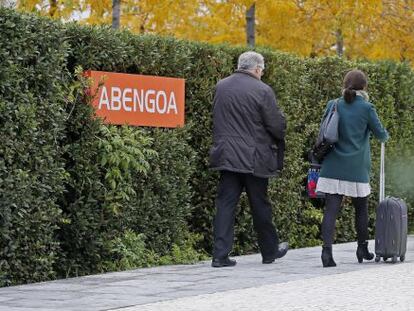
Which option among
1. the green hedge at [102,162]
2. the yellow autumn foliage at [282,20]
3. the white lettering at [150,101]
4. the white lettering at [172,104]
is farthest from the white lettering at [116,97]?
the yellow autumn foliage at [282,20]

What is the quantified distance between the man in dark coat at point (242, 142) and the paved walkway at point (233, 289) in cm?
51

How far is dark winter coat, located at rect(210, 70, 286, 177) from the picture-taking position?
10562mm

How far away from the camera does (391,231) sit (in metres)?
11.2

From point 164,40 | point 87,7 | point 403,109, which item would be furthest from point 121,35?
point 87,7

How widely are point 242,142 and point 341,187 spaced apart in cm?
103

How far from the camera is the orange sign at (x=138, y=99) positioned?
34.2 feet

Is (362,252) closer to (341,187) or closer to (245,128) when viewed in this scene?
Answer: (341,187)

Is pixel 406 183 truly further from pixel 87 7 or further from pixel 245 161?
pixel 87 7

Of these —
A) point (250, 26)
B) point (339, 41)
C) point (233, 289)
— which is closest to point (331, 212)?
point (233, 289)

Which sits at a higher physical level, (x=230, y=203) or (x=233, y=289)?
(x=230, y=203)

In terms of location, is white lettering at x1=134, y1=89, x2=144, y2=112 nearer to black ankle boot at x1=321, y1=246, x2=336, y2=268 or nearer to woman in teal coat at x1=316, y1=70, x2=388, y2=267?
woman in teal coat at x1=316, y1=70, x2=388, y2=267

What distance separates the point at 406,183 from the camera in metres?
15.6

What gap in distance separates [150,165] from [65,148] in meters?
1.19

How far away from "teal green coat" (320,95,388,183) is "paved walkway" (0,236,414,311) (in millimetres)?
840
